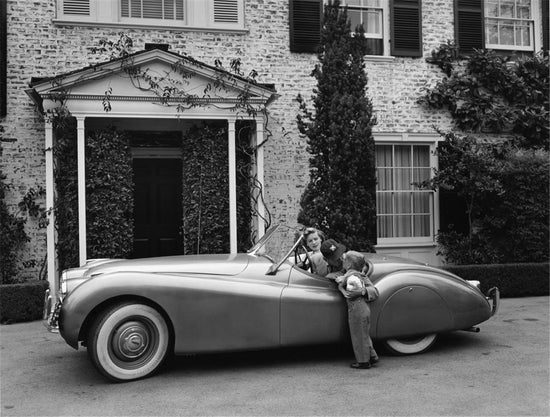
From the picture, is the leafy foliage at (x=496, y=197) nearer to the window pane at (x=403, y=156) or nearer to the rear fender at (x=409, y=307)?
the window pane at (x=403, y=156)

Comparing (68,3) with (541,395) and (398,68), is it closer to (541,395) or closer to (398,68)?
(398,68)

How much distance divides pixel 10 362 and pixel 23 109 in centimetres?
525

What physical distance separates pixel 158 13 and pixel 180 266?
6634mm

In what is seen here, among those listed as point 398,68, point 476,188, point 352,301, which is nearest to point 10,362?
point 352,301

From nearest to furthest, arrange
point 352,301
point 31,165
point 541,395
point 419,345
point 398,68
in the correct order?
1. point 541,395
2. point 352,301
3. point 419,345
4. point 31,165
5. point 398,68

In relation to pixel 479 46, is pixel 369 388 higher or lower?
lower

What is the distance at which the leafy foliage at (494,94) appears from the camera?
1116cm

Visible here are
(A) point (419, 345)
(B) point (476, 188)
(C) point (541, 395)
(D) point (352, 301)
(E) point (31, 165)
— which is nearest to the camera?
(C) point (541, 395)

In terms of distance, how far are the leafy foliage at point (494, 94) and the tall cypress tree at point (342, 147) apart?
3393mm

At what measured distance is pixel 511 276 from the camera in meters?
9.56

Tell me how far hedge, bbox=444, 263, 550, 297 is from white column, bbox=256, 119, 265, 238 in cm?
322

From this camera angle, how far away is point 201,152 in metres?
9.79

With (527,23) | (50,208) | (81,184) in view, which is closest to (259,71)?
(81,184)

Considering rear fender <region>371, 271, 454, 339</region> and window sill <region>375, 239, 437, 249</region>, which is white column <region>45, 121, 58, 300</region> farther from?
window sill <region>375, 239, 437, 249</region>
